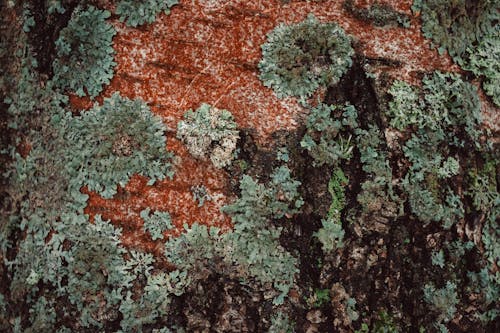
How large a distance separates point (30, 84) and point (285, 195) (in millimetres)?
719

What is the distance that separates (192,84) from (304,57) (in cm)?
29

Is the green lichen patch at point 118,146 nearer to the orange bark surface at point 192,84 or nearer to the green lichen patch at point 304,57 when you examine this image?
the orange bark surface at point 192,84

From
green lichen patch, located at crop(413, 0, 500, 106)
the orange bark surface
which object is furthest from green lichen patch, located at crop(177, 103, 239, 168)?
green lichen patch, located at crop(413, 0, 500, 106)

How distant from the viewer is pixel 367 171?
55.2 inches

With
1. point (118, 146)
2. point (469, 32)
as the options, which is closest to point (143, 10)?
point (118, 146)

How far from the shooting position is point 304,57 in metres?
1.42

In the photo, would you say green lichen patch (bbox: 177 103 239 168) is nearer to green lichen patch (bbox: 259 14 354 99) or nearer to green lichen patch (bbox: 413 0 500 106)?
green lichen patch (bbox: 259 14 354 99)

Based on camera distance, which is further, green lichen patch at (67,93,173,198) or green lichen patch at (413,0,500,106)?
green lichen patch at (413,0,500,106)

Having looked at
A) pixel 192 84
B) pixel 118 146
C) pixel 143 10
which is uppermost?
pixel 143 10

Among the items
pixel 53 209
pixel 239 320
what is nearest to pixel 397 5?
pixel 239 320

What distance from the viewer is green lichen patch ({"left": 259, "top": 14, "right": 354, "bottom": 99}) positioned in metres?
1.40

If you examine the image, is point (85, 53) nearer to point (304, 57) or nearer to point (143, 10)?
point (143, 10)

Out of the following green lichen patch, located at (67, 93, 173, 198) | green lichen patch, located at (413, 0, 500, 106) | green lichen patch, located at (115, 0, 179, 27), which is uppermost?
green lichen patch, located at (115, 0, 179, 27)

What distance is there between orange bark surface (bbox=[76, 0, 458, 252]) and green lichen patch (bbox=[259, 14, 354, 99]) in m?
0.02
